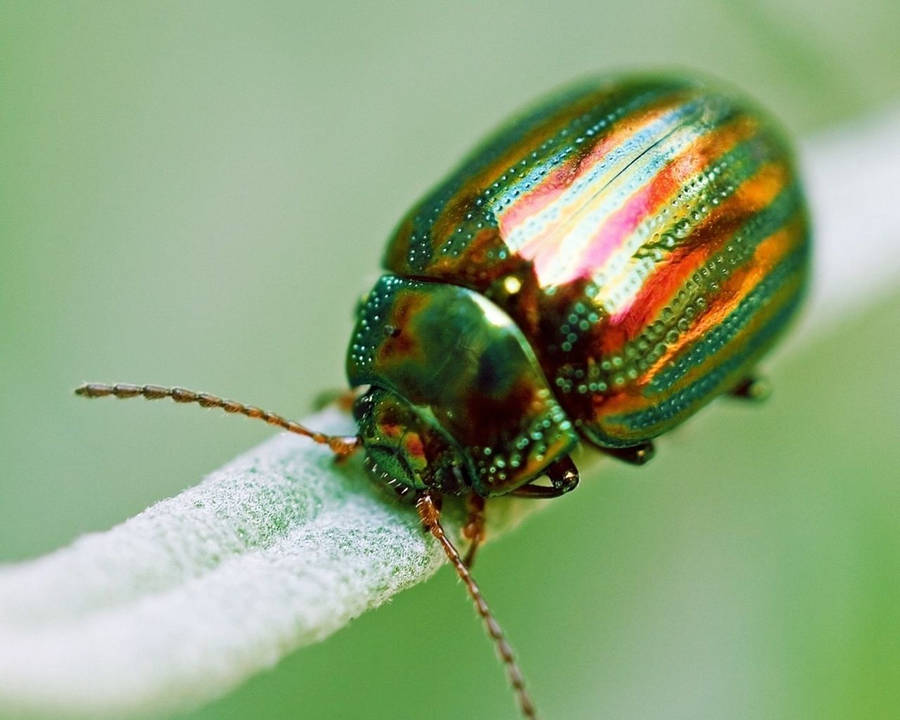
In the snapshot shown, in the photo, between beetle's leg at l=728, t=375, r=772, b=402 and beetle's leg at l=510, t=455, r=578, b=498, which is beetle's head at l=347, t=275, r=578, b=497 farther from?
beetle's leg at l=728, t=375, r=772, b=402

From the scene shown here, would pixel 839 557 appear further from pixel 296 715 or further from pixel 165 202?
pixel 165 202

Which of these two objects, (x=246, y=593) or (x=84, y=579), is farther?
(x=246, y=593)

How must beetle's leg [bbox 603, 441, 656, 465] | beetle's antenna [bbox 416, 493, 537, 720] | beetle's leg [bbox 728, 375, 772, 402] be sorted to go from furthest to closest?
beetle's leg [bbox 728, 375, 772, 402] → beetle's leg [bbox 603, 441, 656, 465] → beetle's antenna [bbox 416, 493, 537, 720]

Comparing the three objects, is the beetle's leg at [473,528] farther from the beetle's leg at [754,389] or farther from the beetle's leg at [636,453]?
the beetle's leg at [754,389]

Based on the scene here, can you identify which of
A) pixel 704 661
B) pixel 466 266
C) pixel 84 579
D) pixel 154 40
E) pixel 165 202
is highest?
pixel 154 40

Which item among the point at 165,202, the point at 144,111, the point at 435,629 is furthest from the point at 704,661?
the point at 144,111

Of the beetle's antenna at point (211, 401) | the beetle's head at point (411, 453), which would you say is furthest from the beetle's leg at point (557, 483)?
the beetle's antenna at point (211, 401)

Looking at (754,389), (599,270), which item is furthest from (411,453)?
(754,389)

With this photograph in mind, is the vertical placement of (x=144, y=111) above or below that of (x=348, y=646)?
above

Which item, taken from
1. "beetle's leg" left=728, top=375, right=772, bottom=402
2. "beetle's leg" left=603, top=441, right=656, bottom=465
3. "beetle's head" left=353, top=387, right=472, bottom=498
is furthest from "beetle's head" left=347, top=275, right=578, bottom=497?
"beetle's leg" left=728, top=375, right=772, bottom=402
